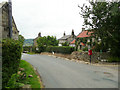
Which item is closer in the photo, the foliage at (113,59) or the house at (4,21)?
the house at (4,21)

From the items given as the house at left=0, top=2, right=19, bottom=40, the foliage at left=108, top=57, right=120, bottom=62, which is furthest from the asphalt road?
the house at left=0, top=2, right=19, bottom=40

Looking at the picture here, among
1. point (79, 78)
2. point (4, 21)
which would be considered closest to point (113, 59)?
point (79, 78)

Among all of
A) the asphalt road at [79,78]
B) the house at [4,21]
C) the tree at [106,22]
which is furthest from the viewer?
the tree at [106,22]

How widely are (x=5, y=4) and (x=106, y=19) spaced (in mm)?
11793

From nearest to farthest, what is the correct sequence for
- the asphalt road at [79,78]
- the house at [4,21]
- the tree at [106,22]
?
the asphalt road at [79,78] < the house at [4,21] < the tree at [106,22]

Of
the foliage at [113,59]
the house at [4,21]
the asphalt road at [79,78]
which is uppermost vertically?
the house at [4,21]

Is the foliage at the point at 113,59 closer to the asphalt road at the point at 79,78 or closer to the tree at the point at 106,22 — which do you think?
the tree at the point at 106,22

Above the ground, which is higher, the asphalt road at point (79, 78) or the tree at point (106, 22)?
the tree at point (106, 22)

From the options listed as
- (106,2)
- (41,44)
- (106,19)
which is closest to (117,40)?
(106,19)

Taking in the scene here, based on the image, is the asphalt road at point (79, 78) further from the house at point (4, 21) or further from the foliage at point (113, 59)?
the house at point (4, 21)

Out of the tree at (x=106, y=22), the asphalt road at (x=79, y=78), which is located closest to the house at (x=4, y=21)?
the asphalt road at (x=79, y=78)

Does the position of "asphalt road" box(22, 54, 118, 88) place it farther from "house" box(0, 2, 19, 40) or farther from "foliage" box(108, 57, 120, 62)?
"house" box(0, 2, 19, 40)

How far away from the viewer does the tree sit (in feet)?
36.0

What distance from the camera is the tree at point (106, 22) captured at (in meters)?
11.0
